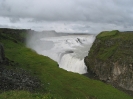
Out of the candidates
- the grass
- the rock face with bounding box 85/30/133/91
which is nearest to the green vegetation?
the rock face with bounding box 85/30/133/91

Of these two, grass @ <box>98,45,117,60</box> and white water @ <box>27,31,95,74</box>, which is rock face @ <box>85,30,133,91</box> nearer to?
grass @ <box>98,45,117,60</box>

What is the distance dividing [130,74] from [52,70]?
84.3 feet

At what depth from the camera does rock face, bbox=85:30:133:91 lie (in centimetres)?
6344

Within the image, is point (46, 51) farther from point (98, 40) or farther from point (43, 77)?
point (43, 77)

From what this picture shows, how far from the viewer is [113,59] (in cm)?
6919

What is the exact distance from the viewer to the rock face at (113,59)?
63.4 meters

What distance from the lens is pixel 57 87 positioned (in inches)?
1467

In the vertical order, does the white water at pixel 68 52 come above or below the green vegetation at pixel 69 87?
below

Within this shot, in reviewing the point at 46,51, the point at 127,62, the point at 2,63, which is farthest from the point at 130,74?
the point at 46,51

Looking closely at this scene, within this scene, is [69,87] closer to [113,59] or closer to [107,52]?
[113,59]

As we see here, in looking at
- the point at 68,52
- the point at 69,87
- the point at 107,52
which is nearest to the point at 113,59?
the point at 107,52

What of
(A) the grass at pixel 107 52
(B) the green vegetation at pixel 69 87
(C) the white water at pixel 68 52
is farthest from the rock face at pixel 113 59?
(B) the green vegetation at pixel 69 87

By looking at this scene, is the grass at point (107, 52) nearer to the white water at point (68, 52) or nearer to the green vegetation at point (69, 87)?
the white water at point (68, 52)

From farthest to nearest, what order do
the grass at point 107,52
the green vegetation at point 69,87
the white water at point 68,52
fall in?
the white water at point 68,52 → the grass at point 107,52 → the green vegetation at point 69,87
